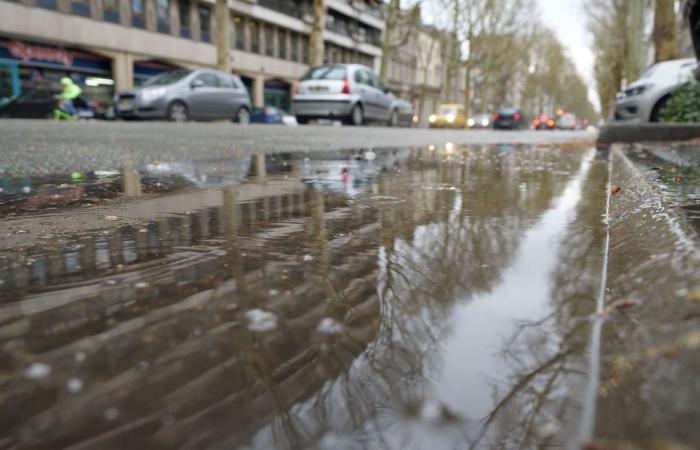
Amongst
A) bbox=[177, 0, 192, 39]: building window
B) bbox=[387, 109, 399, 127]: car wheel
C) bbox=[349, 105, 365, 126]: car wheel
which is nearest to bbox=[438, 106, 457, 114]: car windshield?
bbox=[177, 0, 192, 39]: building window

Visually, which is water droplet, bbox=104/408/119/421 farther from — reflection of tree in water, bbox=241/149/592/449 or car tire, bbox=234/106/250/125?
car tire, bbox=234/106/250/125

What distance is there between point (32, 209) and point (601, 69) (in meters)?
61.7

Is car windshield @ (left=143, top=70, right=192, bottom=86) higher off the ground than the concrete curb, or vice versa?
car windshield @ (left=143, top=70, right=192, bottom=86)

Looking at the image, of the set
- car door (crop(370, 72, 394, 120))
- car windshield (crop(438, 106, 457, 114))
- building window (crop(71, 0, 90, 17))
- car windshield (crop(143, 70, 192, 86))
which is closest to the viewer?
car windshield (crop(143, 70, 192, 86))

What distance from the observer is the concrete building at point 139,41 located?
73.0 feet

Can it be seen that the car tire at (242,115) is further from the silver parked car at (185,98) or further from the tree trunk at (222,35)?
the tree trunk at (222,35)

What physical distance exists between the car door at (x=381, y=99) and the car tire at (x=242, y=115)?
12.5ft

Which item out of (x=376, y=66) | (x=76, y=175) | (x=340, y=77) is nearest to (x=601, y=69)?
(x=376, y=66)

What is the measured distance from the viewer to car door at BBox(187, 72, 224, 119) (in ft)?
45.4

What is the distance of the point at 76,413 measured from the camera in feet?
2.43

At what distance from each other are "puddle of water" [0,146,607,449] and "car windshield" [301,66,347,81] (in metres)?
12.6

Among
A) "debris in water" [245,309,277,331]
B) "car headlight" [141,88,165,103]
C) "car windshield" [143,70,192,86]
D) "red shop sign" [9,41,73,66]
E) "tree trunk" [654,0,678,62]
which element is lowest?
"debris in water" [245,309,277,331]

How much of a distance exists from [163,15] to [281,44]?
10408 mm

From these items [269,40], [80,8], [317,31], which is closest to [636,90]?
[317,31]
